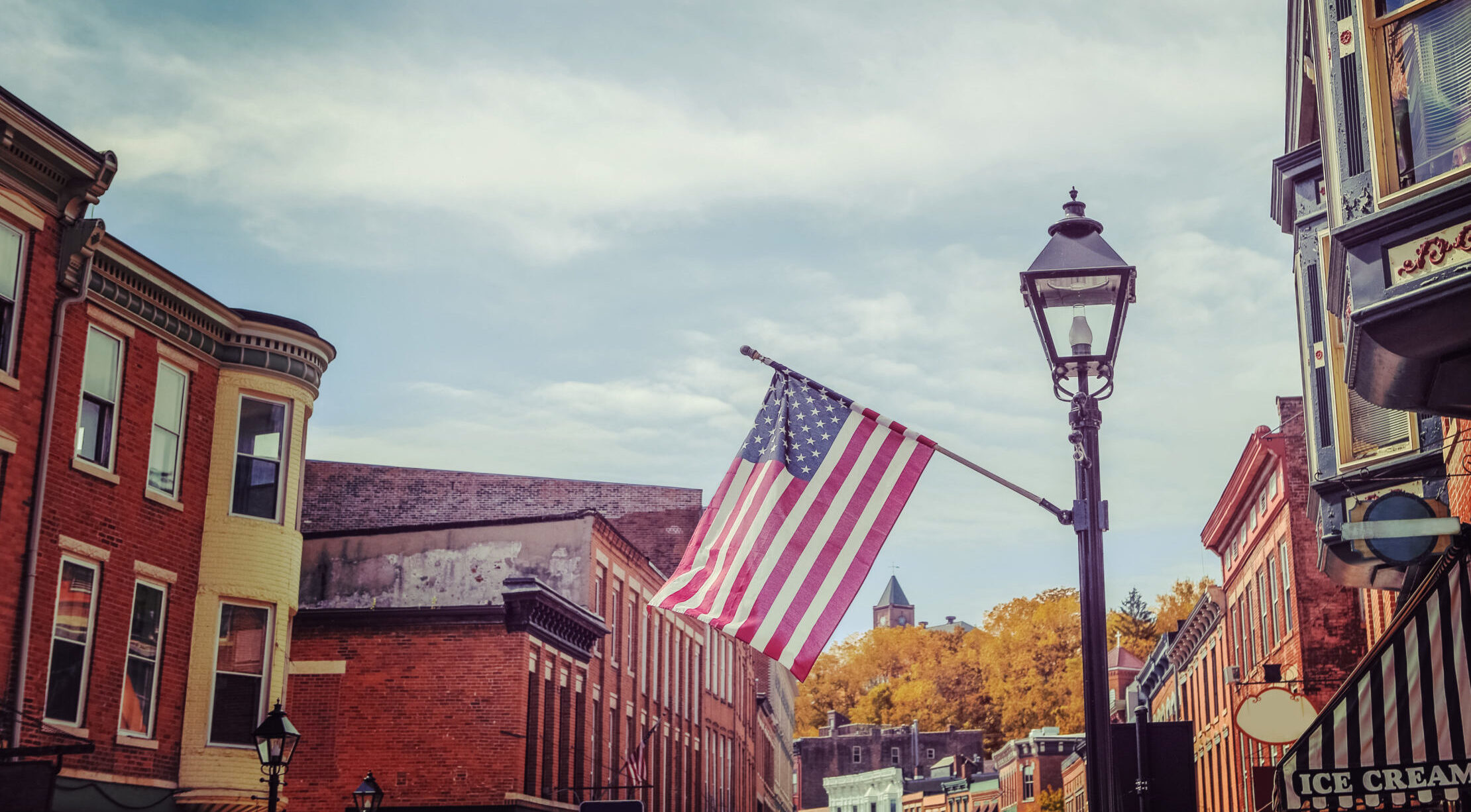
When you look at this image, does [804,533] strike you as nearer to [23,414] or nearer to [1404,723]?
[1404,723]

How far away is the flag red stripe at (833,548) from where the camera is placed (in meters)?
12.1

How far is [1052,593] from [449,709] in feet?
353

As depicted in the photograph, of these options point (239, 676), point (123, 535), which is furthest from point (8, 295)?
point (239, 676)

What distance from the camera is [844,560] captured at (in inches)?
480

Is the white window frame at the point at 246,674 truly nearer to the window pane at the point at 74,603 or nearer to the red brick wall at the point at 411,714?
the window pane at the point at 74,603

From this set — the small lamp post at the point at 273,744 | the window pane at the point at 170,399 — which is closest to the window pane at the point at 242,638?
the window pane at the point at 170,399

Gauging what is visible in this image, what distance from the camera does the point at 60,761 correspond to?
18.6 m

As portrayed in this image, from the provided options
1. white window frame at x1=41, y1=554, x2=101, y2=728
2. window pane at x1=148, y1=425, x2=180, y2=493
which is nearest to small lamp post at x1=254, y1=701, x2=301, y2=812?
white window frame at x1=41, y1=554, x2=101, y2=728

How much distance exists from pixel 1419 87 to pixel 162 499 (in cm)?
1896

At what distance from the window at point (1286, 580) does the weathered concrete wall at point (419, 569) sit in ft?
55.8

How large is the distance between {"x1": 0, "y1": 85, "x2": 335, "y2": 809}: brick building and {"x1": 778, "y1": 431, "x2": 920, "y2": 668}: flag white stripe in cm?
1082

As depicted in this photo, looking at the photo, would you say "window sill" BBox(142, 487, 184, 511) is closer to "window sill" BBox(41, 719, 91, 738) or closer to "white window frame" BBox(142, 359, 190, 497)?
"white window frame" BBox(142, 359, 190, 497)

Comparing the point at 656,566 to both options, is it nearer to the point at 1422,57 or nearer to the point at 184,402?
the point at 184,402

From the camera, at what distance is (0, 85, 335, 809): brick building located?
1961 centimetres
